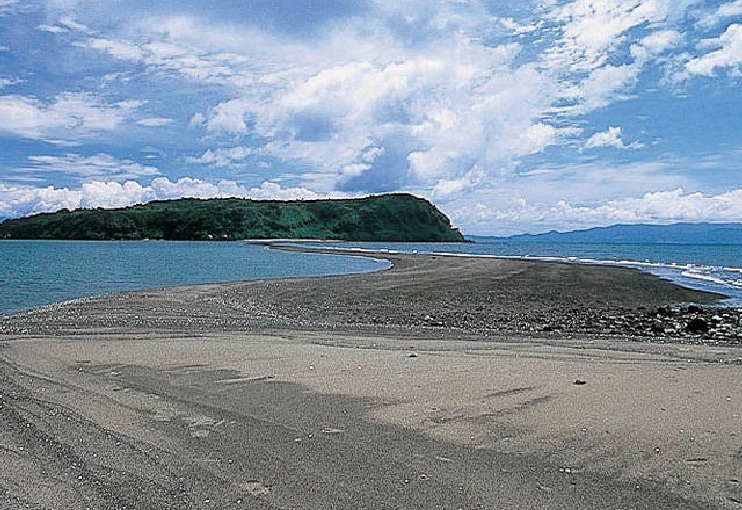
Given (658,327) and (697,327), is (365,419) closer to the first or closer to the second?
(658,327)

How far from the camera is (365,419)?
7.84 meters

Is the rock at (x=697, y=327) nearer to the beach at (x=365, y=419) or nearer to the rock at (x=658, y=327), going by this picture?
the rock at (x=658, y=327)

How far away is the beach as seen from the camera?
5668 mm

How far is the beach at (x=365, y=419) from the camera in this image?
567cm

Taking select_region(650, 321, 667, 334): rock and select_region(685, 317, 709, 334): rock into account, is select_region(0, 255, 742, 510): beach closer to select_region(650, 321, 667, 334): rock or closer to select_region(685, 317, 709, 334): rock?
select_region(650, 321, 667, 334): rock

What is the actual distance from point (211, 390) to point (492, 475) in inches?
186

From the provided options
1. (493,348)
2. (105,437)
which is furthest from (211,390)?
(493,348)

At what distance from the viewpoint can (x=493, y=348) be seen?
44.1 ft

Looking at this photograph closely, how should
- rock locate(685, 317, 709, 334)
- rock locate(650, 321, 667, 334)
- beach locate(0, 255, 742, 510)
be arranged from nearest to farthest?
beach locate(0, 255, 742, 510) < rock locate(650, 321, 667, 334) < rock locate(685, 317, 709, 334)

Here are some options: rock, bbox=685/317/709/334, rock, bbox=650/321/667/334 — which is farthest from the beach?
rock, bbox=685/317/709/334

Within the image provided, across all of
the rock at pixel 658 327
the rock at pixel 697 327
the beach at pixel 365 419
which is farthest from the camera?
the rock at pixel 697 327

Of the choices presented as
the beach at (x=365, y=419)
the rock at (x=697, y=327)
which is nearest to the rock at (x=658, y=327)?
the rock at (x=697, y=327)

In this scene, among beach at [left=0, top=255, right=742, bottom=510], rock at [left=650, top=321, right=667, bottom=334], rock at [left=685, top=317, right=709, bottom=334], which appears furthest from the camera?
rock at [left=685, top=317, right=709, bottom=334]

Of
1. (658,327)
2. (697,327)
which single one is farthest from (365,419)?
(697,327)
